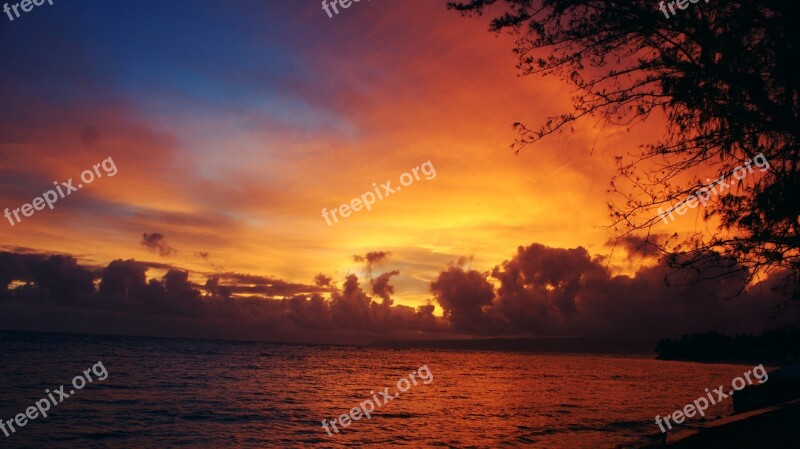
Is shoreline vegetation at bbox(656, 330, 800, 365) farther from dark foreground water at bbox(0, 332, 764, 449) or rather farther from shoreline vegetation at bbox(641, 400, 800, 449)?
shoreline vegetation at bbox(641, 400, 800, 449)

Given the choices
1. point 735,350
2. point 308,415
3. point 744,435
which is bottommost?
point 735,350

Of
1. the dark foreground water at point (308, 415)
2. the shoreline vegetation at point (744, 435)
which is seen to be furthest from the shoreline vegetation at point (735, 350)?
the shoreline vegetation at point (744, 435)

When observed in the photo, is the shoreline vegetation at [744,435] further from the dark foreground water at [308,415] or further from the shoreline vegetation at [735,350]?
the shoreline vegetation at [735,350]

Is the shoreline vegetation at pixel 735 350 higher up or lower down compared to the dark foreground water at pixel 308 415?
lower down

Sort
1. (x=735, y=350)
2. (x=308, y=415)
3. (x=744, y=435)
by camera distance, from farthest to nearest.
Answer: (x=735, y=350) < (x=308, y=415) < (x=744, y=435)

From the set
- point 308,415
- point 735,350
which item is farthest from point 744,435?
point 735,350

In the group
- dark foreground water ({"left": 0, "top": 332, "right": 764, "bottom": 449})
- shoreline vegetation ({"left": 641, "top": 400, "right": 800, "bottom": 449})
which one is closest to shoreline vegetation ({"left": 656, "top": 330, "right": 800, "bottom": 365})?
dark foreground water ({"left": 0, "top": 332, "right": 764, "bottom": 449})

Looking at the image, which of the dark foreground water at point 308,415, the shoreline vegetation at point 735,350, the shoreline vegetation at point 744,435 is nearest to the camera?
the shoreline vegetation at point 744,435

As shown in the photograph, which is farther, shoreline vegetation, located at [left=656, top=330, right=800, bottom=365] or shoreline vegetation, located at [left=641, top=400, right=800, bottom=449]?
shoreline vegetation, located at [left=656, top=330, right=800, bottom=365]

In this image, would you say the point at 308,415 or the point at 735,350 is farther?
the point at 735,350

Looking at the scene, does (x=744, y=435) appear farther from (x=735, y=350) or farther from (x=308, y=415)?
(x=735, y=350)

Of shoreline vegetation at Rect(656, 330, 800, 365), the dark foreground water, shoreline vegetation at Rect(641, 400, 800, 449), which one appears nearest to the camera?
shoreline vegetation at Rect(641, 400, 800, 449)

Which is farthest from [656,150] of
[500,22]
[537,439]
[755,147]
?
[537,439]

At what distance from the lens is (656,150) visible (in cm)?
747
